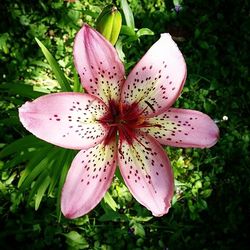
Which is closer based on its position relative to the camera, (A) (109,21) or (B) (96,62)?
(B) (96,62)

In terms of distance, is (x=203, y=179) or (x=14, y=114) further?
(x=203, y=179)

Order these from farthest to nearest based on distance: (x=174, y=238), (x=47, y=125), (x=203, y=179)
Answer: (x=203, y=179) → (x=174, y=238) → (x=47, y=125)

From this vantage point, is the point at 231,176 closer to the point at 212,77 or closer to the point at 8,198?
the point at 212,77

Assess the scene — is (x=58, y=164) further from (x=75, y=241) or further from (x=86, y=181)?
(x=75, y=241)

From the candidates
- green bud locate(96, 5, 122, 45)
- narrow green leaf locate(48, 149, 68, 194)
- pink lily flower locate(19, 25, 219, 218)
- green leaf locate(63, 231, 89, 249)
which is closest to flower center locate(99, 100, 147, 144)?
pink lily flower locate(19, 25, 219, 218)

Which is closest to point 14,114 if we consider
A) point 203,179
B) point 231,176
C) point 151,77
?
point 151,77

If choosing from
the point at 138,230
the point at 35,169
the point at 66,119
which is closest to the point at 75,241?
the point at 138,230
